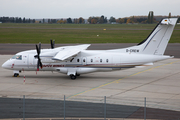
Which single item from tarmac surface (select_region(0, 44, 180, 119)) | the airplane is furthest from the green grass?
the airplane

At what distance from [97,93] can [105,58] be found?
22.3ft

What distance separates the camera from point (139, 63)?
28.4 m

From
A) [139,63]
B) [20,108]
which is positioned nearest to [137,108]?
[20,108]

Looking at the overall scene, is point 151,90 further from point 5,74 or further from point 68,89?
point 5,74

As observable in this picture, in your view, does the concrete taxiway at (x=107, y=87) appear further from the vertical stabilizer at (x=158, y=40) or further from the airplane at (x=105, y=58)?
the vertical stabilizer at (x=158, y=40)

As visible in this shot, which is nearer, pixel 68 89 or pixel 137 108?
pixel 137 108

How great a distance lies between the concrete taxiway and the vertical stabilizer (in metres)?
3.34

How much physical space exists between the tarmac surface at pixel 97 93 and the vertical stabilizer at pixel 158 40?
3339 mm

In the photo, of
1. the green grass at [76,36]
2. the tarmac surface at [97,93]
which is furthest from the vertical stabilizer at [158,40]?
the green grass at [76,36]

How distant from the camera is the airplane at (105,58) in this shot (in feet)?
92.0

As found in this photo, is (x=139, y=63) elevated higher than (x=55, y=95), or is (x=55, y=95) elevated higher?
(x=139, y=63)

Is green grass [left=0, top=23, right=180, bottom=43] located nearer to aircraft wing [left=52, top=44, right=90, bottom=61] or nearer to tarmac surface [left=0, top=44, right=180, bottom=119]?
tarmac surface [left=0, top=44, right=180, bottom=119]

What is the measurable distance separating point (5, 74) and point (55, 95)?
12567 mm

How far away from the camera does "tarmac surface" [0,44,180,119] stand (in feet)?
50.7
